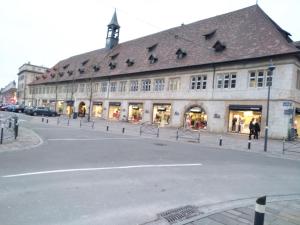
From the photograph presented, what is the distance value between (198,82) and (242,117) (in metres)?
6.84

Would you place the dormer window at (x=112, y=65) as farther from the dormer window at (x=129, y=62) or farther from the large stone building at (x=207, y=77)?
the dormer window at (x=129, y=62)

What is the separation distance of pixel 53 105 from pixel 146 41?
2895 cm

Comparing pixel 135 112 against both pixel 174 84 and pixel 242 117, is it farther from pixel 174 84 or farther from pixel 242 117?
pixel 242 117

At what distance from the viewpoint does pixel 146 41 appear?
4650 cm

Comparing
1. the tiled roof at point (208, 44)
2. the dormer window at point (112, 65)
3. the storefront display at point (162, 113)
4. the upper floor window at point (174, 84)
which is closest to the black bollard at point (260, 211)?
the tiled roof at point (208, 44)

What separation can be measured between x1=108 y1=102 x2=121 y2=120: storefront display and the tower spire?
15823 mm

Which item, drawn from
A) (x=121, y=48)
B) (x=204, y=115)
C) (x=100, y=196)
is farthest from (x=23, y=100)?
(x=100, y=196)

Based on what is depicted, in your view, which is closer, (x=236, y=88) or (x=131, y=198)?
(x=131, y=198)

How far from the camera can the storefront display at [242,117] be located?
2786cm

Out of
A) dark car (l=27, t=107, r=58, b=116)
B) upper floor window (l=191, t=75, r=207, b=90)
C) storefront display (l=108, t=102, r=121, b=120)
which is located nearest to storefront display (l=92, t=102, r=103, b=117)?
storefront display (l=108, t=102, r=121, b=120)

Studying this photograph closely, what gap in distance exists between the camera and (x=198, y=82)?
33.0 metres

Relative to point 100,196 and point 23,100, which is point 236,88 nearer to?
point 100,196

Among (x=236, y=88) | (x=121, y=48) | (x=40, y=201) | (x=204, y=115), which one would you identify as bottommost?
(x=40, y=201)

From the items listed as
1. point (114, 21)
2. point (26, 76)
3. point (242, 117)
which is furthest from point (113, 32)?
point (26, 76)
